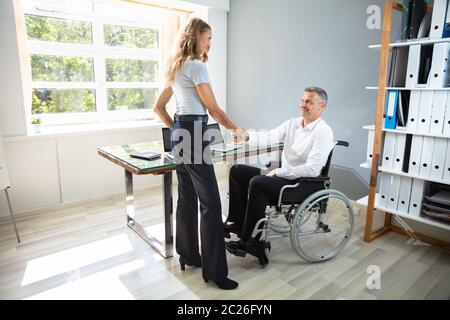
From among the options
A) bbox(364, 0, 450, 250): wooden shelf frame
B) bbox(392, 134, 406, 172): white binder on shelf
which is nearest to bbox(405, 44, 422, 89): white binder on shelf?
bbox(364, 0, 450, 250): wooden shelf frame

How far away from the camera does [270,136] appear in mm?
2549

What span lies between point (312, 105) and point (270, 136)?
45 centimetres

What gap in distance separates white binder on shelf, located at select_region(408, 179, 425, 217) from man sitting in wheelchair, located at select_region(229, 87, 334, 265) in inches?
25.9

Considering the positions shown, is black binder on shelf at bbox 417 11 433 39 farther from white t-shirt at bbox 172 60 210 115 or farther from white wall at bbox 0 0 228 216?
white wall at bbox 0 0 228 216

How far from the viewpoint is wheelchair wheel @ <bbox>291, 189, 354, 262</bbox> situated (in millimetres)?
2029

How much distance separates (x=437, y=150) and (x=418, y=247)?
0.76 metres

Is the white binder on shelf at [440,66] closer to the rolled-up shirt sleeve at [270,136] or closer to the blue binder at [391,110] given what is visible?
the blue binder at [391,110]

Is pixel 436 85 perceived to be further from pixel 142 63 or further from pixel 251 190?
pixel 142 63

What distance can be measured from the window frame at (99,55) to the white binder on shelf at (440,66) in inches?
104

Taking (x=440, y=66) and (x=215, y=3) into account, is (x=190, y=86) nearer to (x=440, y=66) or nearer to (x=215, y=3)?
(x=440, y=66)

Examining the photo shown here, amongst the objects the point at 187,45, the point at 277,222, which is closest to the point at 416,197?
the point at 277,222

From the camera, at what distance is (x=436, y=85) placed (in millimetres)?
2055

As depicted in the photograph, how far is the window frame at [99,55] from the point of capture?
318cm
